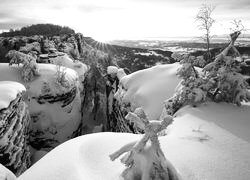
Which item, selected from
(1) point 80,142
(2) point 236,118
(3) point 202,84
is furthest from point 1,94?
(2) point 236,118

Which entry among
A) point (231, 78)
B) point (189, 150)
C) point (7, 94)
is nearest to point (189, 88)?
point (231, 78)

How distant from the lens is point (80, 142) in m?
7.05

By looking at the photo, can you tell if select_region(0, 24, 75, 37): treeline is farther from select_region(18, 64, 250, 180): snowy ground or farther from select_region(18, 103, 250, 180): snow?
select_region(18, 103, 250, 180): snow

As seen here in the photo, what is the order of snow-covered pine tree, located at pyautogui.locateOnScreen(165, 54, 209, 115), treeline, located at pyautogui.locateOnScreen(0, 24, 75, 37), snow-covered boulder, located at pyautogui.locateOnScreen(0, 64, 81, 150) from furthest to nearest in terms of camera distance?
treeline, located at pyautogui.locateOnScreen(0, 24, 75, 37)
snow-covered boulder, located at pyautogui.locateOnScreen(0, 64, 81, 150)
snow-covered pine tree, located at pyautogui.locateOnScreen(165, 54, 209, 115)

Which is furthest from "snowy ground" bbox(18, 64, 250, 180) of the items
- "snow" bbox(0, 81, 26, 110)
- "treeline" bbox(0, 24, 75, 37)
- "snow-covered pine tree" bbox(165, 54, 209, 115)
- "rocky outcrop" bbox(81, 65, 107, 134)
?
"treeline" bbox(0, 24, 75, 37)

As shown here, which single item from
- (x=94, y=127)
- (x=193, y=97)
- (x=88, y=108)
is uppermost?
(x=193, y=97)

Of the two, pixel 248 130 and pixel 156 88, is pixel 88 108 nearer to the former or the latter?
pixel 156 88

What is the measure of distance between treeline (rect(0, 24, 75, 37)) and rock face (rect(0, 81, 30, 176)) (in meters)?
75.1

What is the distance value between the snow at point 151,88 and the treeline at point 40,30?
240 feet

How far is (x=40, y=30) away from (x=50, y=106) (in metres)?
80.0

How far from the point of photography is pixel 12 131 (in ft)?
42.0

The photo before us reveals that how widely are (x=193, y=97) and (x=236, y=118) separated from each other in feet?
7.27

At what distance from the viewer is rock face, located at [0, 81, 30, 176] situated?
11.6 m

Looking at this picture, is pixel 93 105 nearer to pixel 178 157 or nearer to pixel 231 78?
pixel 231 78
